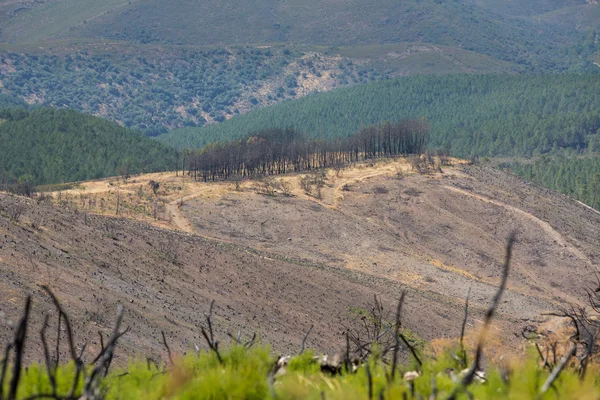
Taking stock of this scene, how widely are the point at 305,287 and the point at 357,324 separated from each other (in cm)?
690

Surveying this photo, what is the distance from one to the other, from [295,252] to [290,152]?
30685 mm

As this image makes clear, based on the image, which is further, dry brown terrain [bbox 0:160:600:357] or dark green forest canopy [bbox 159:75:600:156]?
dark green forest canopy [bbox 159:75:600:156]

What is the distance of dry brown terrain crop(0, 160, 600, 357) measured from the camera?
130ft

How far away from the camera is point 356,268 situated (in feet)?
232

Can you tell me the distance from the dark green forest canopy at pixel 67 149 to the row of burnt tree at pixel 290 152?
11558 millimetres

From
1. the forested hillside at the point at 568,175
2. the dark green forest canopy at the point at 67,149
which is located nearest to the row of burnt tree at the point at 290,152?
the dark green forest canopy at the point at 67,149

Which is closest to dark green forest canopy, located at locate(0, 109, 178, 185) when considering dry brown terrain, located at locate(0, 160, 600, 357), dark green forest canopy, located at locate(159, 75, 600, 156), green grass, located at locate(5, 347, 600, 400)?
dry brown terrain, located at locate(0, 160, 600, 357)

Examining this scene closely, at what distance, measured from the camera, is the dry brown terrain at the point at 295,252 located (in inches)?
1564

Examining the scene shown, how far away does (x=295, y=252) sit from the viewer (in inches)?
2906

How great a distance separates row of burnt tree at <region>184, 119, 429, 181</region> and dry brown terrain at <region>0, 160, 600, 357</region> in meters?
4.09

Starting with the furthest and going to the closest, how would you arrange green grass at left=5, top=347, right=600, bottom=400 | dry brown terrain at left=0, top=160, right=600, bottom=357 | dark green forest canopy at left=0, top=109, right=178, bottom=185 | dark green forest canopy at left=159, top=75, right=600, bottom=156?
1. dark green forest canopy at left=159, top=75, right=600, bottom=156
2. dark green forest canopy at left=0, top=109, right=178, bottom=185
3. dry brown terrain at left=0, top=160, right=600, bottom=357
4. green grass at left=5, top=347, right=600, bottom=400

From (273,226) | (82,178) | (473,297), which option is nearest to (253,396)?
(473,297)

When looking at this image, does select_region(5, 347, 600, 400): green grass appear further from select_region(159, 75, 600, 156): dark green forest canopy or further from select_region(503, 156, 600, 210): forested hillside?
select_region(159, 75, 600, 156): dark green forest canopy

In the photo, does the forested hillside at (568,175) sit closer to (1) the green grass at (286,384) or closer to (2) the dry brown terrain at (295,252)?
(2) the dry brown terrain at (295,252)
